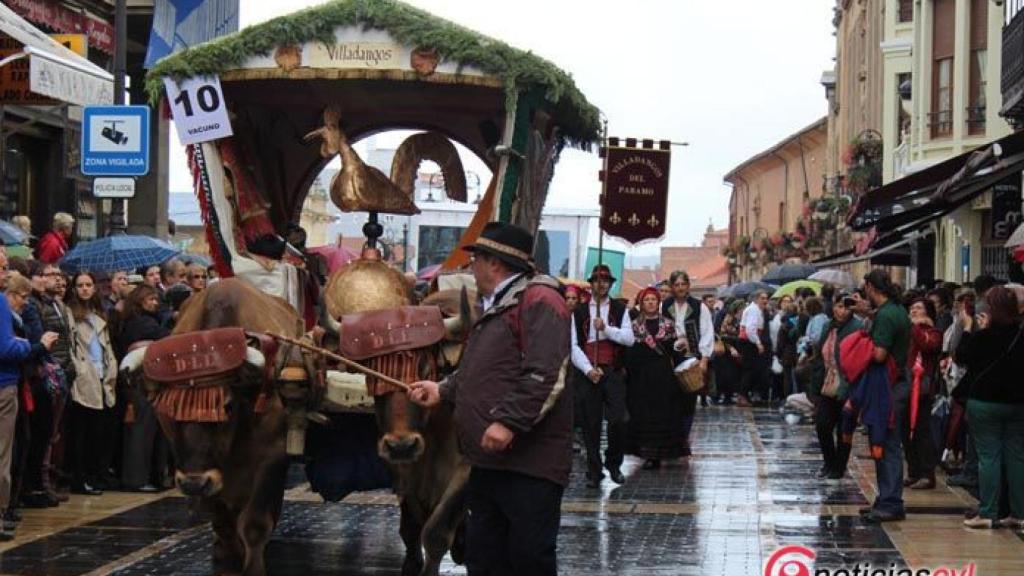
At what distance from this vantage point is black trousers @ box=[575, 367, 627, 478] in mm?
15656

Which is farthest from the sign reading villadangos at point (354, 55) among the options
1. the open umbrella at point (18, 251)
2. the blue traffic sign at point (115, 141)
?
the blue traffic sign at point (115, 141)

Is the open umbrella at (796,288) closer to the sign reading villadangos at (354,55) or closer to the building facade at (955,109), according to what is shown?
the building facade at (955,109)

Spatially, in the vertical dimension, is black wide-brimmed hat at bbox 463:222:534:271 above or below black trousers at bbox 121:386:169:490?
above

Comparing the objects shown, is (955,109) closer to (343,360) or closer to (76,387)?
(76,387)

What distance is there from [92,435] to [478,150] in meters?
4.03

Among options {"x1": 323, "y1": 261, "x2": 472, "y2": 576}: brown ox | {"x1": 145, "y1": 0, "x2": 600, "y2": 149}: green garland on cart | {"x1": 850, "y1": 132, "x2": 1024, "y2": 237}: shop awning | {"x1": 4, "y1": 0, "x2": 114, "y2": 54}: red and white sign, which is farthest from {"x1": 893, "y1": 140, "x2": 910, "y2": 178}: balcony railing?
{"x1": 323, "y1": 261, "x2": 472, "y2": 576}: brown ox

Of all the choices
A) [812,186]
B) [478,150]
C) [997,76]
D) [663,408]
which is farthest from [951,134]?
[812,186]

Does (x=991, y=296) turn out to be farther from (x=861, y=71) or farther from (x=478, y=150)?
(x=861, y=71)

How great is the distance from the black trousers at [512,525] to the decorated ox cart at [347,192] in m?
1.41

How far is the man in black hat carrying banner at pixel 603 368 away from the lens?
15.7 meters

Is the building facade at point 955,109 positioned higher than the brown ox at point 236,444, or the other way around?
the building facade at point 955,109

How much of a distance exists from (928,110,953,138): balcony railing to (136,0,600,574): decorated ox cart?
2199 cm

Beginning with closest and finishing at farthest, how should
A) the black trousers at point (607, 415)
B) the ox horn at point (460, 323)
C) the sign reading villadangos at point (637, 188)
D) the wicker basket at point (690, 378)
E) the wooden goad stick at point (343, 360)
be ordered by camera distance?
the wooden goad stick at point (343, 360) < the ox horn at point (460, 323) < the black trousers at point (607, 415) < the wicker basket at point (690, 378) < the sign reading villadangos at point (637, 188)

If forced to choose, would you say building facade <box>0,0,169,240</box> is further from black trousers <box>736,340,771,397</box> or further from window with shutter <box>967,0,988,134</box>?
window with shutter <box>967,0,988,134</box>
